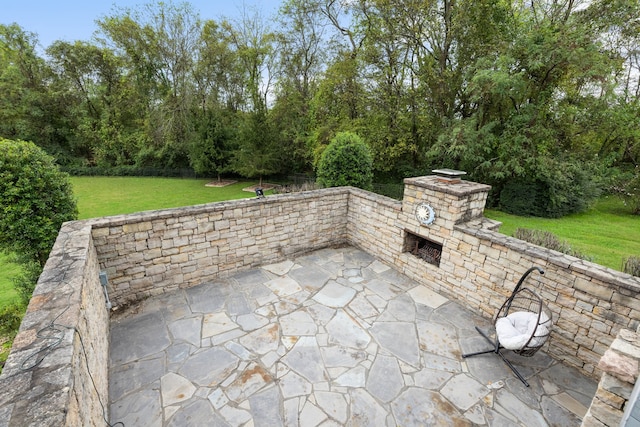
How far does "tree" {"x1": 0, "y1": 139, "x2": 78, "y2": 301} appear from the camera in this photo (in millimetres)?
3963

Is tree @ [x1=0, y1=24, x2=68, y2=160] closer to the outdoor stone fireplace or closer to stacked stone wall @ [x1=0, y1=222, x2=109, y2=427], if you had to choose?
the outdoor stone fireplace

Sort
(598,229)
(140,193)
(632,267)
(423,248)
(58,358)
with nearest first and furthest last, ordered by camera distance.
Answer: (58,358), (632,267), (423,248), (598,229), (140,193)

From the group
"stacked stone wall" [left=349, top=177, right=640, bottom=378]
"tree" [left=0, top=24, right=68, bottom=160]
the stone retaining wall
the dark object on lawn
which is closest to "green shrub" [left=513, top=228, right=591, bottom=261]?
"stacked stone wall" [left=349, top=177, right=640, bottom=378]

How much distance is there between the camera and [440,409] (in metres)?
2.82

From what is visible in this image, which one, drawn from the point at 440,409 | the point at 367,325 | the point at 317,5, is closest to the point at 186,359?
the point at 367,325

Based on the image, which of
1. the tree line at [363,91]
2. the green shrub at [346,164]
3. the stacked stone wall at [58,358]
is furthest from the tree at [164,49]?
the stacked stone wall at [58,358]

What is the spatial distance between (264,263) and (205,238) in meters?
1.27

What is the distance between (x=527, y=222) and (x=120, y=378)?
11.3 metres

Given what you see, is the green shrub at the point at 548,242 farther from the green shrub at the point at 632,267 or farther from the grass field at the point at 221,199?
the grass field at the point at 221,199

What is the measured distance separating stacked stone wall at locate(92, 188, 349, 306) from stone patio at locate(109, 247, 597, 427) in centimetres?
34

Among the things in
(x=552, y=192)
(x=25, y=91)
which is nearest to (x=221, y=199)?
(x=552, y=192)

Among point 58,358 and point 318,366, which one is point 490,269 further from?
point 58,358

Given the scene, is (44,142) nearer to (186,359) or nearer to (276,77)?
(276,77)

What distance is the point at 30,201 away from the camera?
4156 millimetres
